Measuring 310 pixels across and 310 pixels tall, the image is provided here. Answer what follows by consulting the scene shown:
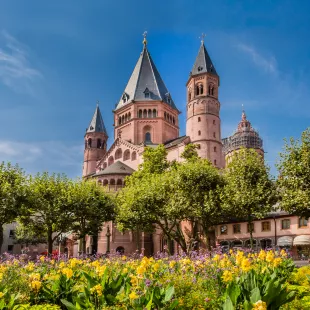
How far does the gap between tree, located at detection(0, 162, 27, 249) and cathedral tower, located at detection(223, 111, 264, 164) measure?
85.5 meters

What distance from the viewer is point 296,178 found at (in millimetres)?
30344

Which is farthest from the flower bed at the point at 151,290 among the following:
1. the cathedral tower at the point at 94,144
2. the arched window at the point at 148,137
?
the cathedral tower at the point at 94,144

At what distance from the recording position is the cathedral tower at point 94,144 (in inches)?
3720

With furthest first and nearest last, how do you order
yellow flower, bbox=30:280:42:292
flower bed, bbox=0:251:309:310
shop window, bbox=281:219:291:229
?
shop window, bbox=281:219:291:229 → yellow flower, bbox=30:280:42:292 → flower bed, bbox=0:251:309:310

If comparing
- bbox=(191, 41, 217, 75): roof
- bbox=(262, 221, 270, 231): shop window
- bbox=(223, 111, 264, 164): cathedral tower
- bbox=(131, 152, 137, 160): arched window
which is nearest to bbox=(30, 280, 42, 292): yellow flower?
bbox=(262, 221, 270, 231): shop window

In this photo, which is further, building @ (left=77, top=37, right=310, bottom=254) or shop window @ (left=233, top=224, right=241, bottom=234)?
building @ (left=77, top=37, right=310, bottom=254)

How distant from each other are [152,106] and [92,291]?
7571 cm

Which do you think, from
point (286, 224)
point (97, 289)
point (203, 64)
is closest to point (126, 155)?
point (203, 64)

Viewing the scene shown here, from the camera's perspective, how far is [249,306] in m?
6.53

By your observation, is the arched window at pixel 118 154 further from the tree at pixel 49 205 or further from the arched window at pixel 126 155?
the tree at pixel 49 205

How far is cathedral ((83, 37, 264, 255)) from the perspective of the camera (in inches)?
2564

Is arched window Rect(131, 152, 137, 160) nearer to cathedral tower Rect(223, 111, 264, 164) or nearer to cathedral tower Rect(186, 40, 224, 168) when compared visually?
cathedral tower Rect(186, 40, 224, 168)

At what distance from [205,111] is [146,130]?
16565 millimetres

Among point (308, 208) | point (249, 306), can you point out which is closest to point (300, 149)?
point (308, 208)
